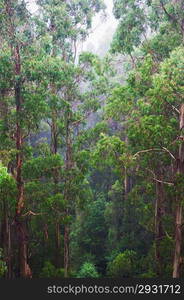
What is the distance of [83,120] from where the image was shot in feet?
42.1

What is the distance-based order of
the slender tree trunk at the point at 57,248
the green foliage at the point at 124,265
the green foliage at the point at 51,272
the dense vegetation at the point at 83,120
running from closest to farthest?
the dense vegetation at the point at 83,120, the green foliage at the point at 124,265, the green foliage at the point at 51,272, the slender tree trunk at the point at 57,248

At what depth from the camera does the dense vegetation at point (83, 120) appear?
8.11 metres

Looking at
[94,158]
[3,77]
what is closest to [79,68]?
[3,77]

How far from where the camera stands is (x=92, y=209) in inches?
748

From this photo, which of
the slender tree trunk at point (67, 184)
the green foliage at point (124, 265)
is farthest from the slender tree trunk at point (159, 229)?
the slender tree trunk at point (67, 184)

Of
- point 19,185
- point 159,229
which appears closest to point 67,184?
point 19,185

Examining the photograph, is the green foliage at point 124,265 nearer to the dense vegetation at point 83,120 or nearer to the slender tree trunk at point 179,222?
the dense vegetation at point 83,120

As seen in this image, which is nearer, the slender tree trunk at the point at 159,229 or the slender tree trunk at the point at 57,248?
the slender tree trunk at the point at 159,229

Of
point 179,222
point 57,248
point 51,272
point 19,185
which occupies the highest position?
point 19,185

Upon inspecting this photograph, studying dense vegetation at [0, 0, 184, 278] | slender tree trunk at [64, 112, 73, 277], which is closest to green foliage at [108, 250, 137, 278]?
dense vegetation at [0, 0, 184, 278]

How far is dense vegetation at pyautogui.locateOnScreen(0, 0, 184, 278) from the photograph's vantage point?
8109mm

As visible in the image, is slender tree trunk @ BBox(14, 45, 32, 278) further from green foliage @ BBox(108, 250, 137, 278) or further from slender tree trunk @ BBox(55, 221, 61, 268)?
green foliage @ BBox(108, 250, 137, 278)

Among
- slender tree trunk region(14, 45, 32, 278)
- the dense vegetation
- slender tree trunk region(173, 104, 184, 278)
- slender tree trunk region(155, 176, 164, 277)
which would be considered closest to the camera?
slender tree trunk region(173, 104, 184, 278)

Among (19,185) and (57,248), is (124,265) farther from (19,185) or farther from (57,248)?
(19,185)
